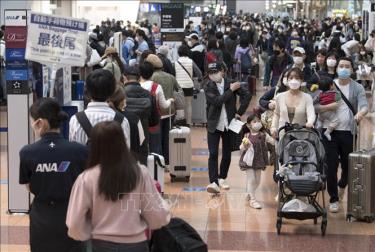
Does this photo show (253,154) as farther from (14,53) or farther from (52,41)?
(52,41)

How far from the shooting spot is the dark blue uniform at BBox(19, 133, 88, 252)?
466 cm

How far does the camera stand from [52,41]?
670cm

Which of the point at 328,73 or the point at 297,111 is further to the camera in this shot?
the point at 328,73

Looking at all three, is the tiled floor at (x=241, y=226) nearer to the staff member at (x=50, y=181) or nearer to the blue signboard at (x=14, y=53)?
the blue signboard at (x=14, y=53)

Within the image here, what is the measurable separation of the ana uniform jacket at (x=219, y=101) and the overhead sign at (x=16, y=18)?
2264mm

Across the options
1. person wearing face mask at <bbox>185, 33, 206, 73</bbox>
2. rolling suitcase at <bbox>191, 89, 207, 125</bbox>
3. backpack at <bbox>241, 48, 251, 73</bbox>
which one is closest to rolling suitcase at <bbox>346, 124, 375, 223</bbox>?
rolling suitcase at <bbox>191, 89, 207, 125</bbox>

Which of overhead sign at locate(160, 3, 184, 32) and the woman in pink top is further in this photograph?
overhead sign at locate(160, 3, 184, 32)

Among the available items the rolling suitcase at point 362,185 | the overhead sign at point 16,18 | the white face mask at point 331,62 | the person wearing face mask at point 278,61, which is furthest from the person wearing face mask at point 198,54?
the rolling suitcase at point 362,185

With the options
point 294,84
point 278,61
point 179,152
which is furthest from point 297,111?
point 278,61

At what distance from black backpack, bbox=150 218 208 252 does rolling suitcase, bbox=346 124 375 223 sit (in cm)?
394

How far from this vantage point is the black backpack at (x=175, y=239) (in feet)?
14.2

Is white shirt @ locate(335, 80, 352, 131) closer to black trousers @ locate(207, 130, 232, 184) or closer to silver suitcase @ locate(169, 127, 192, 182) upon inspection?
black trousers @ locate(207, 130, 232, 184)

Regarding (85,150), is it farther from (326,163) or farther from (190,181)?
(190,181)

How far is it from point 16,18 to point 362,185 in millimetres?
3927
